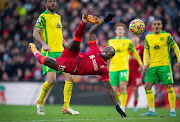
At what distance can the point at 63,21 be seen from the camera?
19.8 meters

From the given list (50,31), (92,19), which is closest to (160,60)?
(92,19)

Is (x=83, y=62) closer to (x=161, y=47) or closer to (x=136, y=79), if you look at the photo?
(x=161, y=47)

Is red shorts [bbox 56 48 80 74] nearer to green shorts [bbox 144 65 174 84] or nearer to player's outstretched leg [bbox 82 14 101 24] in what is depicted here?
player's outstretched leg [bbox 82 14 101 24]

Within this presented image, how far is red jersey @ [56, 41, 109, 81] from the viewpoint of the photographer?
7.20 m

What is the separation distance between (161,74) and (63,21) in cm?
1208

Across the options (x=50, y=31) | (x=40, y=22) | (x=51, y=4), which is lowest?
(x=50, y=31)

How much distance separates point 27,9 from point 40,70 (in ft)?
20.7

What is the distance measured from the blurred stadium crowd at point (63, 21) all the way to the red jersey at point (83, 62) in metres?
8.30

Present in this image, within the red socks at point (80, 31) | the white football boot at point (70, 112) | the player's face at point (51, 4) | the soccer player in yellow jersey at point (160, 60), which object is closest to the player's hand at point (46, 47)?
the red socks at point (80, 31)

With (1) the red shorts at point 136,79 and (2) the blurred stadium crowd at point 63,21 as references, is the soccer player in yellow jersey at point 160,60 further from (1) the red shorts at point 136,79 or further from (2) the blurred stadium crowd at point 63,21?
(2) the blurred stadium crowd at point 63,21

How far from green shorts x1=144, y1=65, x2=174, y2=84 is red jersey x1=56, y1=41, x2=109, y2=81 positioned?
1.85 metres

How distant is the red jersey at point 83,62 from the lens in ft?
23.6

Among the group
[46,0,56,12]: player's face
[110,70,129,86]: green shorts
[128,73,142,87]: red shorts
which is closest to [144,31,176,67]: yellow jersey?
[110,70,129,86]: green shorts

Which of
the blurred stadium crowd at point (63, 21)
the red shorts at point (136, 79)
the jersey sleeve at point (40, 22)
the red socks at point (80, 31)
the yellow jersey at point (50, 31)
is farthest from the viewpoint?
the blurred stadium crowd at point (63, 21)
